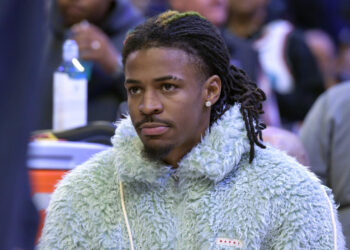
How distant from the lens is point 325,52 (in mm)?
6289

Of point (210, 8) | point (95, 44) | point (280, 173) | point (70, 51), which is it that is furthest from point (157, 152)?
point (210, 8)

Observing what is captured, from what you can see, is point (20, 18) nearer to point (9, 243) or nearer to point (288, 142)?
point (9, 243)

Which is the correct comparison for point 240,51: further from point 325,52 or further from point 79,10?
point 325,52

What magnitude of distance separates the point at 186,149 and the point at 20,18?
50.6 inches

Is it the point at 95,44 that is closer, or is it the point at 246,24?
the point at 95,44

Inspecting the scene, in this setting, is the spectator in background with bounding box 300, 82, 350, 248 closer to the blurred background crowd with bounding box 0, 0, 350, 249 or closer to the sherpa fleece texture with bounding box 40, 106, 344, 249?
the blurred background crowd with bounding box 0, 0, 350, 249

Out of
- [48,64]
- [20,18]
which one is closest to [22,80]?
[20,18]

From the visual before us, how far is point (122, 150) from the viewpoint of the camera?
249cm

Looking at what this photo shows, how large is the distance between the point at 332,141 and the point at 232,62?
0.77 meters

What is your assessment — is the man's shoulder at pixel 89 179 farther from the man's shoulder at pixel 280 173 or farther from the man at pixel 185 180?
the man's shoulder at pixel 280 173

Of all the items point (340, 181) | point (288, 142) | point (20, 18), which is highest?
point (20, 18)

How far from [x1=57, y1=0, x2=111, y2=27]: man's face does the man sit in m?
1.68

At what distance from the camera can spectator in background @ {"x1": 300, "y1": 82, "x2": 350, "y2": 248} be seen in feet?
12.3

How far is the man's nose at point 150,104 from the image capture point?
2324 millimetres
